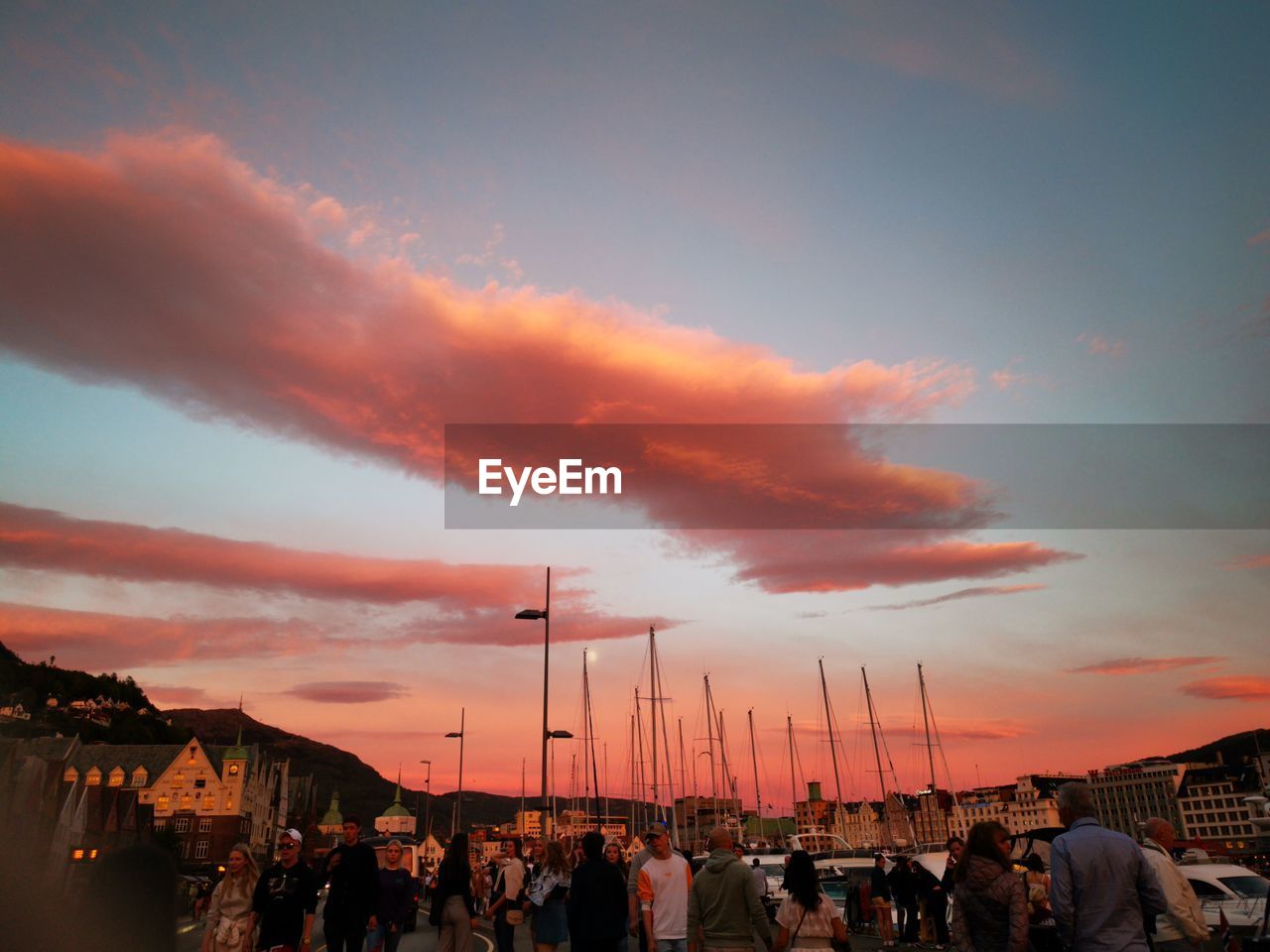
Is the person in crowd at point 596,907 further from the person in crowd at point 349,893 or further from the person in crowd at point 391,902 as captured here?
the person in crowd at point 391,902

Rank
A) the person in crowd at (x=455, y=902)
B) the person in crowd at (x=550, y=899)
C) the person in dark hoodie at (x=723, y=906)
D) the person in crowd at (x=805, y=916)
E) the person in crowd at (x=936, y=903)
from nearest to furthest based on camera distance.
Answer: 1. the person in crowd at (x=805, y=916)
2. the person in dark hoodie at (x=723, y=906)
3. the person in crowd at (x=455, y=902)
4. the person in crowd at (x=550, y=899)
5. the person in crowd at (x=936, y=903)

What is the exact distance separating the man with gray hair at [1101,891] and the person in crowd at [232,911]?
8.20m

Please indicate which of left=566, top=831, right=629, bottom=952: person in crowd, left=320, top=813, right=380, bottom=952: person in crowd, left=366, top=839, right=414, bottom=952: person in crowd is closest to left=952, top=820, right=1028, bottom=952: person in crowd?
left=566, top=831, right=629, bottom=952: person in crowd

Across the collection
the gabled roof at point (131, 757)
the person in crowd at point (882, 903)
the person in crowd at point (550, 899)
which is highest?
the gabled roof at point (131, 757)

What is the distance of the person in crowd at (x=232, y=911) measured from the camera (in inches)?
386

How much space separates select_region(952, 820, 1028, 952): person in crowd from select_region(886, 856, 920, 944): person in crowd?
1370cm

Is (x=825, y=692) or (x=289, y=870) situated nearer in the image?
(x=289, y=870)

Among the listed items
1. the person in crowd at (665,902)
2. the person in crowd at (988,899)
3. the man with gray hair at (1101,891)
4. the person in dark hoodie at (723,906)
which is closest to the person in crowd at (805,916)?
the person in dark hoodie at (723,906)

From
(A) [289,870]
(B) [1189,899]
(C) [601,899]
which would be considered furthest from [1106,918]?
(A) [289,870]

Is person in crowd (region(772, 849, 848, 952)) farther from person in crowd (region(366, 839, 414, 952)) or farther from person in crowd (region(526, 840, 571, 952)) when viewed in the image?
person in crowd (region(366, 839, 414, 952))

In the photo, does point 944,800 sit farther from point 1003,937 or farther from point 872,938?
point 1003,937

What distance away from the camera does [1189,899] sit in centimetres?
792

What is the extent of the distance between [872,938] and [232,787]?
14083 cm

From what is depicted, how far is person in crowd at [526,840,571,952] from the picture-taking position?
41.8 ft
